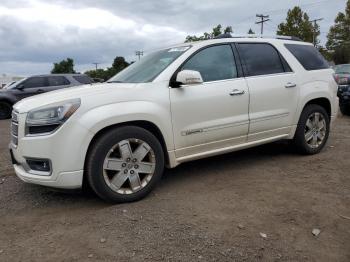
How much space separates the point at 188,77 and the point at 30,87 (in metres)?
11.5

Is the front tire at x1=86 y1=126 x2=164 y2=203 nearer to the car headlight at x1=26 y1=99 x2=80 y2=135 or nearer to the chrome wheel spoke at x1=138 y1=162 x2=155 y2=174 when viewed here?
the chrome wheel spoke at x1=138 y1=162 x2=155 y2=174

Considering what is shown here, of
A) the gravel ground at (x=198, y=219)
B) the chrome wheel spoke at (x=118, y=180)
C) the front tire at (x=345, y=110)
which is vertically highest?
the chrome wheel spoke at (x=118, y=180)

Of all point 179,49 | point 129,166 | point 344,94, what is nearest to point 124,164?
point 129,166

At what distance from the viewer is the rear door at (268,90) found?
5055mm

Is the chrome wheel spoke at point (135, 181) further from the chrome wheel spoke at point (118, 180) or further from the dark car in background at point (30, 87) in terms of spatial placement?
the dark car in background at point (30, 87)

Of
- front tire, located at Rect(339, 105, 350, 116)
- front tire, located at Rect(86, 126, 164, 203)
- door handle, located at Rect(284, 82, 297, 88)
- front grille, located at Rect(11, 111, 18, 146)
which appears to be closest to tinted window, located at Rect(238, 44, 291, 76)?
door handle, located at Rect(284, 82, 297, 88)

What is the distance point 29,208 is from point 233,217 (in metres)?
2.11

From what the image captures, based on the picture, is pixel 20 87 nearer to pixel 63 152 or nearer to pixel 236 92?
pixel 236 92

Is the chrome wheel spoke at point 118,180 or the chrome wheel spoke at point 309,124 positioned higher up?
the chrome wheel spoke at point 309,124

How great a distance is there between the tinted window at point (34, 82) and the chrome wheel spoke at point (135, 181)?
11.3 m

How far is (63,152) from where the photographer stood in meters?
3.77

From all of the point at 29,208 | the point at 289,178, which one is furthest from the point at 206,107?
the point at 29,208

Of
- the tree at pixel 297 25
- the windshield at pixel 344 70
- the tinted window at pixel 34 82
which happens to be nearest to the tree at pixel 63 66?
the tree at pixel 297 25

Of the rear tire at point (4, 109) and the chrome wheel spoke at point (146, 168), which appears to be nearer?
the chrome wheel spoke at point (146, 168)
